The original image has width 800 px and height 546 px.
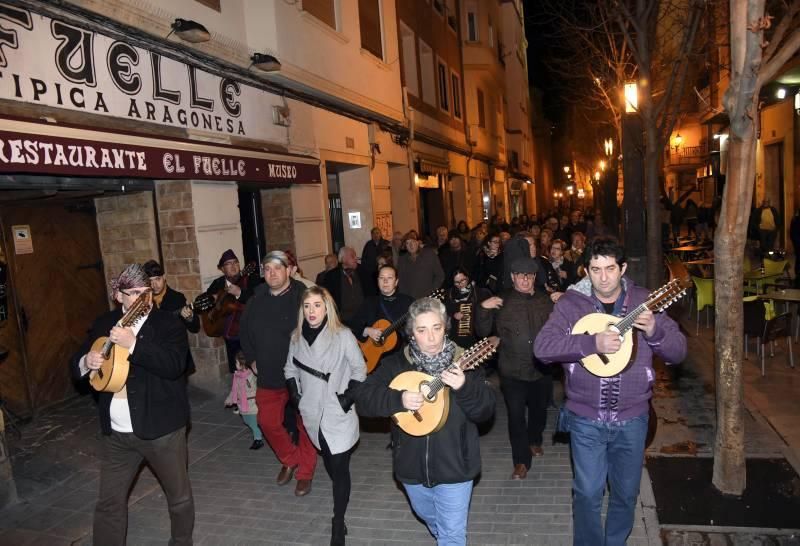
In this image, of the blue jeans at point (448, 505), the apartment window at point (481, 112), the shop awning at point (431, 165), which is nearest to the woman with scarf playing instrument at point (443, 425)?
the blue jeans at point (448, 505)

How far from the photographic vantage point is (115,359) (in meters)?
3.86

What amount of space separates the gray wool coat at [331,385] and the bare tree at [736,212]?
9.45 ft

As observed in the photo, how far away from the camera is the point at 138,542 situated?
16.0ft

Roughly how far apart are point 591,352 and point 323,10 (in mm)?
10449

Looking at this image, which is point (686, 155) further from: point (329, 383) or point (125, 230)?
point (329, 383)

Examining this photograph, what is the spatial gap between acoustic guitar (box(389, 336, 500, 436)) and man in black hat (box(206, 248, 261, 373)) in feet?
12.3

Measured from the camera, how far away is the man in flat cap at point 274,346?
18.3ft

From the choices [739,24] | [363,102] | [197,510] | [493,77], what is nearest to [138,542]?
[197,510]

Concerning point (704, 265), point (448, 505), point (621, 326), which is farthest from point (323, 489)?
point (704, 265)

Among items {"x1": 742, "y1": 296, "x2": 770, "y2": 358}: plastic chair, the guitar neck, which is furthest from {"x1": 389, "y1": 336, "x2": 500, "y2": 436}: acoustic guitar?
{"x1": 742, "y1": 296, "x2": 770, "y2": 358}: plastic chair

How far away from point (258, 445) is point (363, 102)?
8.92m

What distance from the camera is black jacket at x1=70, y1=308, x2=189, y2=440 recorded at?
12.8 feet

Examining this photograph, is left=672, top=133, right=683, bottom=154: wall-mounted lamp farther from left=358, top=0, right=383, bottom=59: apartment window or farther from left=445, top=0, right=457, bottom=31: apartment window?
left=358, top=0, right=383, bottom=59: apartment window

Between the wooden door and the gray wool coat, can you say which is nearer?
the gray wool coat
